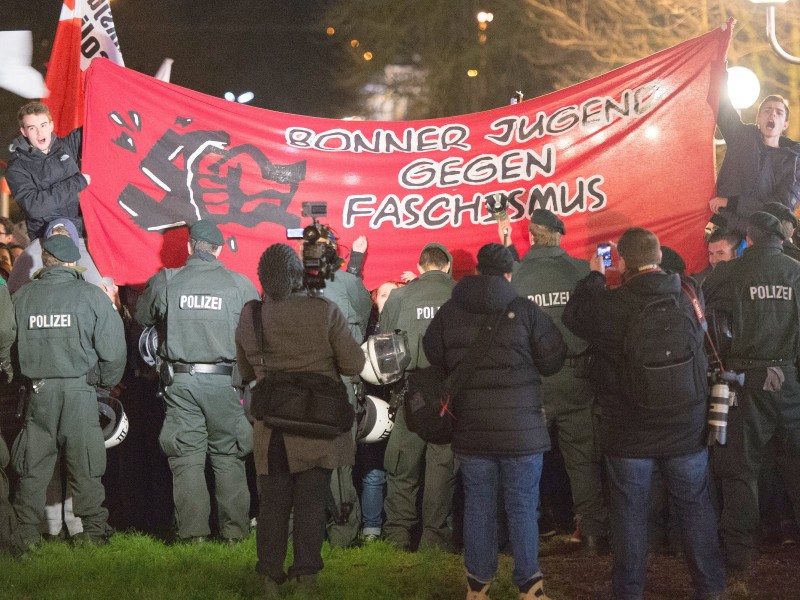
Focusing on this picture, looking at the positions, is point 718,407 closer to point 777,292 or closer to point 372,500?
point 777,292

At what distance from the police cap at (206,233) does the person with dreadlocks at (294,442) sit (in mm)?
1787

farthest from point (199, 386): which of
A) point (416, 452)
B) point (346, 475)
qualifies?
point (416, 452)

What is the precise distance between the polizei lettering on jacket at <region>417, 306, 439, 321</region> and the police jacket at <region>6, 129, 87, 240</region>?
2861mm

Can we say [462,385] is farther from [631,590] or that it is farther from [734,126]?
[734,126]

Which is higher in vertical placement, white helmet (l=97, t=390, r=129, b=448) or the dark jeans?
white helmet (l=97, t=390, r=129, b=448)

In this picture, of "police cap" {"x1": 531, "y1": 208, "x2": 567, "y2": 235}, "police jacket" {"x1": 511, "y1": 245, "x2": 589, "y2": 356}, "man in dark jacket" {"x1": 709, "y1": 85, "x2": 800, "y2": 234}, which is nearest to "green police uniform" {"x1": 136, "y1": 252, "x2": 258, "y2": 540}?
"police jacket" {"x1": 511, "y1": 245, "x2": 589, "y2": 356}

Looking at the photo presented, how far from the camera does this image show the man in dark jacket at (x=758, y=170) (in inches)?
322

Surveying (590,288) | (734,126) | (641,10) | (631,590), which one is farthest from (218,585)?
(641,10)

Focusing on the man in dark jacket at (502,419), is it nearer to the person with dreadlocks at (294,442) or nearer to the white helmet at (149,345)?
the person with dreadlocks at (294,442)

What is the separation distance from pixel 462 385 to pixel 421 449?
6.84 feet

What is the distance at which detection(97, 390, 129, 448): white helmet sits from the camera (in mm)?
8031

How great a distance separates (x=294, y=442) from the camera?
611cm

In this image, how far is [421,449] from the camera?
7996mm

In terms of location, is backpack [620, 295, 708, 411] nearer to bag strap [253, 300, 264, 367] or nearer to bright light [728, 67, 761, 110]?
bag strap [253, 300, 264, 367]
